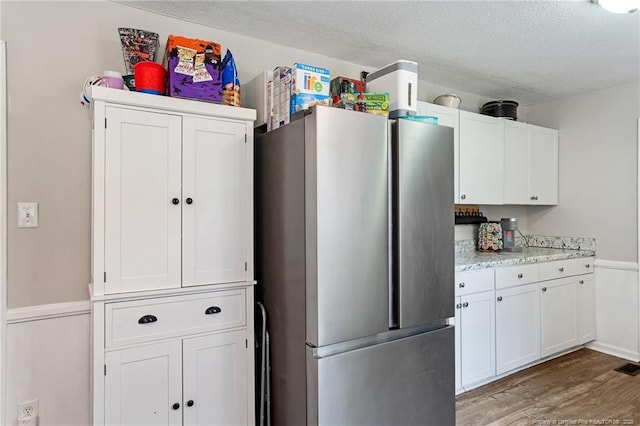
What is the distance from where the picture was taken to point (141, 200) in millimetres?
1793

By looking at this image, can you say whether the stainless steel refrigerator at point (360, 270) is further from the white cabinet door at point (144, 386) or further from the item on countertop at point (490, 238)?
the item on countertop at point (490, 238)

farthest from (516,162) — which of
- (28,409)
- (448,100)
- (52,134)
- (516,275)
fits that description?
(28,409)

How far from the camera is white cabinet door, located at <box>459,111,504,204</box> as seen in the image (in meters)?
3.22

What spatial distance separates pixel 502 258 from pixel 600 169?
4.87 ft

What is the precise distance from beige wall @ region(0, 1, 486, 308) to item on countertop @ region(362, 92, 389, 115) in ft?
Result: 4.51

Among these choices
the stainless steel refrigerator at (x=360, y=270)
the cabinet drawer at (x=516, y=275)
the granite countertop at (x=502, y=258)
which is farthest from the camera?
the cabinet drawer at (x=516, y=275)

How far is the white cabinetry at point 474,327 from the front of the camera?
2.75m

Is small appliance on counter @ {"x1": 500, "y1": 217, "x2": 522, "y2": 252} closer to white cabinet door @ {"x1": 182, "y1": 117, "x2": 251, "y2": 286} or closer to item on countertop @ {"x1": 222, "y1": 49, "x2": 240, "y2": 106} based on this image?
white cabinet door @ {"x1": 182, "y1": 117, "x2": 251, "y2": 286}

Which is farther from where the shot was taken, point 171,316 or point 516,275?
point 516,275

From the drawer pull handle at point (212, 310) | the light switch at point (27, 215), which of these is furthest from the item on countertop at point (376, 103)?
the light switch at point (27, 215)

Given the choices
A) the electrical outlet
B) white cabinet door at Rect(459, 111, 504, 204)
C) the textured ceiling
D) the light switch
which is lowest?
the electrical outlet

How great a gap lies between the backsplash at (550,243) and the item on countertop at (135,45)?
9.41 ft

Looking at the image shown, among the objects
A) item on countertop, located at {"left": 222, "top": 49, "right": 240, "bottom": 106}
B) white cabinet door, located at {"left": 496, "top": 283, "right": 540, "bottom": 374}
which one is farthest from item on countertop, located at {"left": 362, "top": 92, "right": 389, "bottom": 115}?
white cabinet door, located at {"left": 496, "top": 283, "right": 540, "bottom": 374}

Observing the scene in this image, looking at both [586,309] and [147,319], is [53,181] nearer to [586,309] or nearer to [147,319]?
[147,319]
